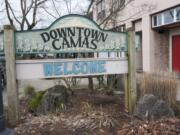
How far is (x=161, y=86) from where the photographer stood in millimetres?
5934

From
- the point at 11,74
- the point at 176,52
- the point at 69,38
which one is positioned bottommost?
the point at 11,74

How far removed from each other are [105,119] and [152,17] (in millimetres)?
11247

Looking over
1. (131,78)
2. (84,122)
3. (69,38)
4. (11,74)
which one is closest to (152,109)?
(131,78)

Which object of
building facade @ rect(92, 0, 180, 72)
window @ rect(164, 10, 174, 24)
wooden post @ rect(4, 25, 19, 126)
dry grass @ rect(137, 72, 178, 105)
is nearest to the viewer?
wooden post @ rect(4, 25, 19, 126)

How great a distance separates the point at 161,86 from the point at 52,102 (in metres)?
2.45

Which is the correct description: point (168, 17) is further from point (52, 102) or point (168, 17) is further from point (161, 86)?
point (52, 102)

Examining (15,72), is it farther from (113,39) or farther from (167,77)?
(167,77)

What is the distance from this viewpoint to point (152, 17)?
15047 millimetres

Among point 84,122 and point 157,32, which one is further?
point 157,32

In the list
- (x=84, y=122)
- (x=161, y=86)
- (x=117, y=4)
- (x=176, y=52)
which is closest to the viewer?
(x=84, y=122)

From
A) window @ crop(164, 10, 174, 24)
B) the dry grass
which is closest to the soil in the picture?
the dry grass

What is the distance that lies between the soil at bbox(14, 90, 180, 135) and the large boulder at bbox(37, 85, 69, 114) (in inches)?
6.0

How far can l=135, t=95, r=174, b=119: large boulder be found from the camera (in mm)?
5059

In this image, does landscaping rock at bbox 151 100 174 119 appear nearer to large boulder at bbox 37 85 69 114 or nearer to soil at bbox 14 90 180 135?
soil at bbox 14 90 180 135
